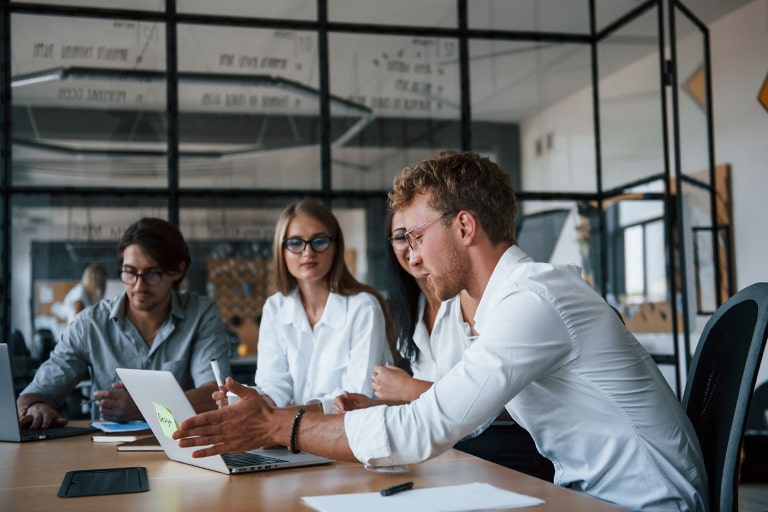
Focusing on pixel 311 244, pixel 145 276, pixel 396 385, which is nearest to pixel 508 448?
pixel 396 385

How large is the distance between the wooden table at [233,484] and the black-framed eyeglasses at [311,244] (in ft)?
4.17

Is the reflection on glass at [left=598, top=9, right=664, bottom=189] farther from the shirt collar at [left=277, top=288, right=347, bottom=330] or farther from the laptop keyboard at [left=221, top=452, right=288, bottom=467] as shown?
the laptop keyboard at [left=221, top=452, right=288, bottom=467]

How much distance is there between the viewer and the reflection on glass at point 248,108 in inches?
205

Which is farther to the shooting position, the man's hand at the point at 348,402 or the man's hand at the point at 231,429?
the man's hand at the point at 348,402

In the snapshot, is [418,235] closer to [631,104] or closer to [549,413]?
[549,413]

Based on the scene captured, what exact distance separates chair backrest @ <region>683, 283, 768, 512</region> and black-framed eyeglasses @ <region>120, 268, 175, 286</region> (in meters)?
2.08

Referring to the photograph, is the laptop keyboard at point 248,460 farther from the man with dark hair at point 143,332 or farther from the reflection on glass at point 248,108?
the reflection on glass at point 248,108

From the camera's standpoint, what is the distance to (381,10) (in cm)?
553

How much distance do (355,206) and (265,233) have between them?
61 cm

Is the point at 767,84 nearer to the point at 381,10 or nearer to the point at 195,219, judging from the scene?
the point at 381,10

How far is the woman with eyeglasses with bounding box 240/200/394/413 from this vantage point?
10.6 feet

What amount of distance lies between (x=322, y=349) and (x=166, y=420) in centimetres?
135

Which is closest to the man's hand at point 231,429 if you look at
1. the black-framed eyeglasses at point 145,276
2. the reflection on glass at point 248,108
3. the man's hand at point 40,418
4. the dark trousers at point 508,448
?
the dark trousers at point 508,448

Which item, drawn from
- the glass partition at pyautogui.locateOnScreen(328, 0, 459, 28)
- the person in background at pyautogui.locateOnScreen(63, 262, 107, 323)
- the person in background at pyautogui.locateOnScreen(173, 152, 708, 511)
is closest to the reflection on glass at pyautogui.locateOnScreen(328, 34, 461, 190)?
the glass partition at pyautogui.locateOnScreen(328, 0, 459, 28)
